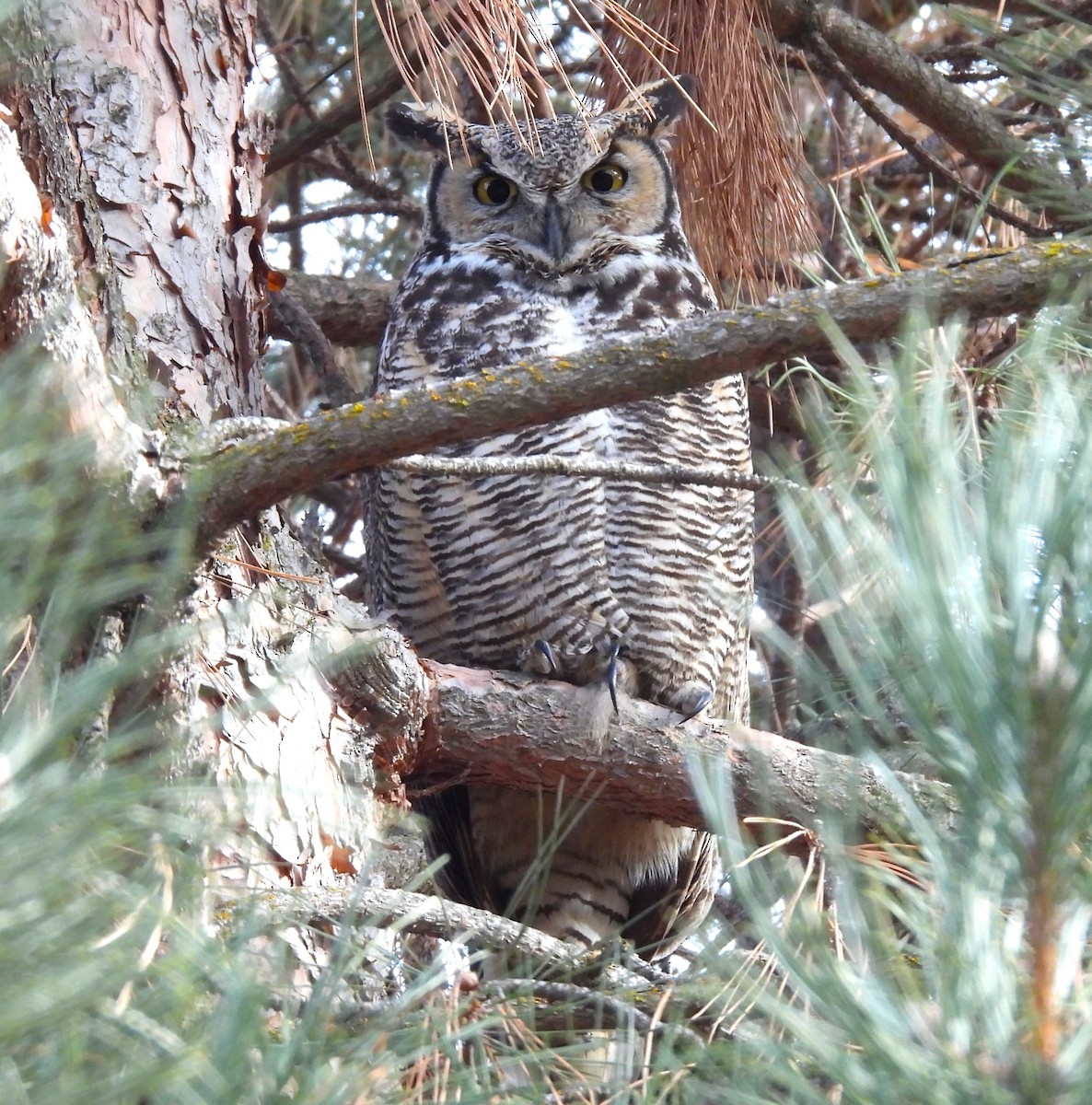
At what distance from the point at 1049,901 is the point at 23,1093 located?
1.53 feet

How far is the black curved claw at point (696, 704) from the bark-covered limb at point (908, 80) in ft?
3.06

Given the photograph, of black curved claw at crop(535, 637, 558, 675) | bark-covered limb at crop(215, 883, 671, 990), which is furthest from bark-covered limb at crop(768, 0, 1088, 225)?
bark-covered limb at crop(215, 883, 671, 990)

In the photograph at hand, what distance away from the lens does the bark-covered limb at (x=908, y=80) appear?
2.23 meters

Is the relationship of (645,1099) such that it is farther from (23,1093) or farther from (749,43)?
(749,43)

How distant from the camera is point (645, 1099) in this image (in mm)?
784

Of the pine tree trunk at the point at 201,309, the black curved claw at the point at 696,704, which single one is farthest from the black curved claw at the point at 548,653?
the pine tree trunk at the point at 201,309

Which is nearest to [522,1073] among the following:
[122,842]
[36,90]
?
[122,842]

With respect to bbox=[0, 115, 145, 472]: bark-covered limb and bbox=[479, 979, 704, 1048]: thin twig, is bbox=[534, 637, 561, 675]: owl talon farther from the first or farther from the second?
bbox=[0, 115, 145, 472]: bark-covered limb

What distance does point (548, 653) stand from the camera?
202cm

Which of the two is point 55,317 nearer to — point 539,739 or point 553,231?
point 539,739

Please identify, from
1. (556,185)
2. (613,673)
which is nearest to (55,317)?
(613,673)

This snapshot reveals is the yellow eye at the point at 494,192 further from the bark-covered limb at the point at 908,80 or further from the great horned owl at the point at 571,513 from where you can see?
the bark-covered limb at the point at 908,80

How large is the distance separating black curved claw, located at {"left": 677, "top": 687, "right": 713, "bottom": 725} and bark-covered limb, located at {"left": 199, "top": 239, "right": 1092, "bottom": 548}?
3.26ft

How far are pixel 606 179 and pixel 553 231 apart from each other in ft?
0.61
